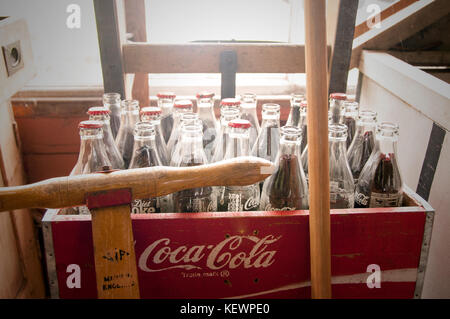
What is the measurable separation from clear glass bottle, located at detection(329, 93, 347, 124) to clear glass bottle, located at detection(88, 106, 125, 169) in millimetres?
606

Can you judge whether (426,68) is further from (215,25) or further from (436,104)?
(215,25)

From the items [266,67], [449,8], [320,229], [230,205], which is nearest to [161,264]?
[230,205]

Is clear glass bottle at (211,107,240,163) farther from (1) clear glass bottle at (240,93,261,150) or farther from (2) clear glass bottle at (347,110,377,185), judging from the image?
(2) clear glass bottle at (347,110,377,185)

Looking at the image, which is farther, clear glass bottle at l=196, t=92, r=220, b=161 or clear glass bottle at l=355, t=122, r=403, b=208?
clear glass bottle at l=196, t=92, r=220, b=161

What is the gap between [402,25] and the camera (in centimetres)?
144

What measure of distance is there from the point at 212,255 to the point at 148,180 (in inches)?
8.9

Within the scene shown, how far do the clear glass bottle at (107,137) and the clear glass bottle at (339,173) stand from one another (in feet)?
1.68

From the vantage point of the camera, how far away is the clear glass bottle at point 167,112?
1.08 m

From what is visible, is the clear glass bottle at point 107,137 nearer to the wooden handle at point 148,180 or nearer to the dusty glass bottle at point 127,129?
the dusty glass bottle at point 127,129

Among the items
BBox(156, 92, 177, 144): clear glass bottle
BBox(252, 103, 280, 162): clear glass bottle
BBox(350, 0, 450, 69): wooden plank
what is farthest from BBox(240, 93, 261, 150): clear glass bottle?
BBox(350, 0, 450, 69): wooden plank

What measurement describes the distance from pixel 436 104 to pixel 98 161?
868 millimetres

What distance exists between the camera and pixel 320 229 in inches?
23.4

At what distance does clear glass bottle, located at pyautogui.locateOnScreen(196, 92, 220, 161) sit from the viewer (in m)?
1.04

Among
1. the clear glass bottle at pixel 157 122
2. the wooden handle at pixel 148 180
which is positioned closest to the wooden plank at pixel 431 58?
the clear glass bottle at pixel 157 122
